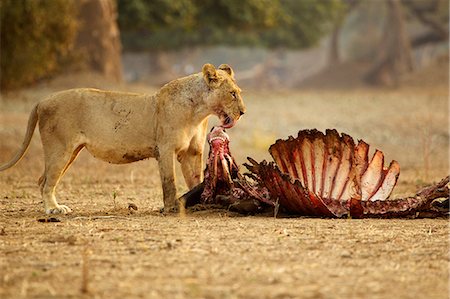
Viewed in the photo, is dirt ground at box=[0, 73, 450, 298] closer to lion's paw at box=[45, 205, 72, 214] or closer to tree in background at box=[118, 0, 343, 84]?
lion's paw at box=[45, 205, 72, 214]

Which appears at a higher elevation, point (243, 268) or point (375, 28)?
point (375, 28)

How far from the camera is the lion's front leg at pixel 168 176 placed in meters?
6.84

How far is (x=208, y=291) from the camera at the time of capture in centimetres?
417

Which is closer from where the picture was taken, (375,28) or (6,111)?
(6,111)

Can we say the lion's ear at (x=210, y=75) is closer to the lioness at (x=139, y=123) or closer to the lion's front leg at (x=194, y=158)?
the lioness at (x=139, y=123)

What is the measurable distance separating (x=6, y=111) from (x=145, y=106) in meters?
12.4

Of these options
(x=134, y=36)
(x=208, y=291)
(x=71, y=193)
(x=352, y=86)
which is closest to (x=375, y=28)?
(x=352, y=86)

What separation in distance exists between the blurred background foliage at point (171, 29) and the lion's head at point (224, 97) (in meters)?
13.2

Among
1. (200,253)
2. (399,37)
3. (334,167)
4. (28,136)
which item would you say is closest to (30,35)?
(28,136)

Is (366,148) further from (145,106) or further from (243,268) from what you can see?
(243,268)

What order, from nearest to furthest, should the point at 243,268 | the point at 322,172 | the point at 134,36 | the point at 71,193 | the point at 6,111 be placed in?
the point at 243,268 < the point at 322,172 < the point at 71,193 < the point at 6,111 < the point at 134,36

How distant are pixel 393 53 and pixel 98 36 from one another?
820 inches

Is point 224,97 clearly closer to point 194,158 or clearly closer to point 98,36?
point 194,158

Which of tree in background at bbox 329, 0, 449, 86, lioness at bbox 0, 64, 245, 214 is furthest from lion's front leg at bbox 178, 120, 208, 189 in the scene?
tree in background at bbox 329, 0, 449, 86
